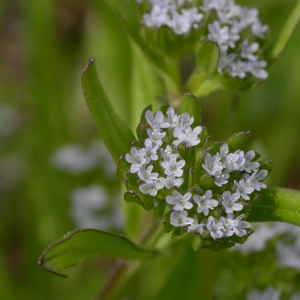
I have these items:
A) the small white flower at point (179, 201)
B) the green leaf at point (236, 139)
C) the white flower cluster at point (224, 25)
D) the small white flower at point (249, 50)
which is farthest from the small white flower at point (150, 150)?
the small white flower at point (249, 50)

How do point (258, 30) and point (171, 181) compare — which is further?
point (258, 30)

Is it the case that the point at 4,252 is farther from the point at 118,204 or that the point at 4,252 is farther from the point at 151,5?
the point at 151,5

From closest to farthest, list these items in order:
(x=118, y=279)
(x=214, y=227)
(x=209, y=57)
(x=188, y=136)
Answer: (x=214, y=227)
(x=188, y=136)
(x=209, y=57)
(x=118, y=279)

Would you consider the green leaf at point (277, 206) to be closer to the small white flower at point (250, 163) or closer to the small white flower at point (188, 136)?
the small white flower at point (250, 163)

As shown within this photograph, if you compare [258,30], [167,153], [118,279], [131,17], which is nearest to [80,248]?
[167,153]

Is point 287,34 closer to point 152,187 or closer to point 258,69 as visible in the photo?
point 258,69

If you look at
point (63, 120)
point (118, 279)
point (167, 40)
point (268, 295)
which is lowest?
point (268, 295)

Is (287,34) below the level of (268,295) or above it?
above

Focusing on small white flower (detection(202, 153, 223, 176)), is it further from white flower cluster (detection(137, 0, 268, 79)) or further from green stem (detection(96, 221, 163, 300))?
green stem (detection(96, 221, 163, 300))
